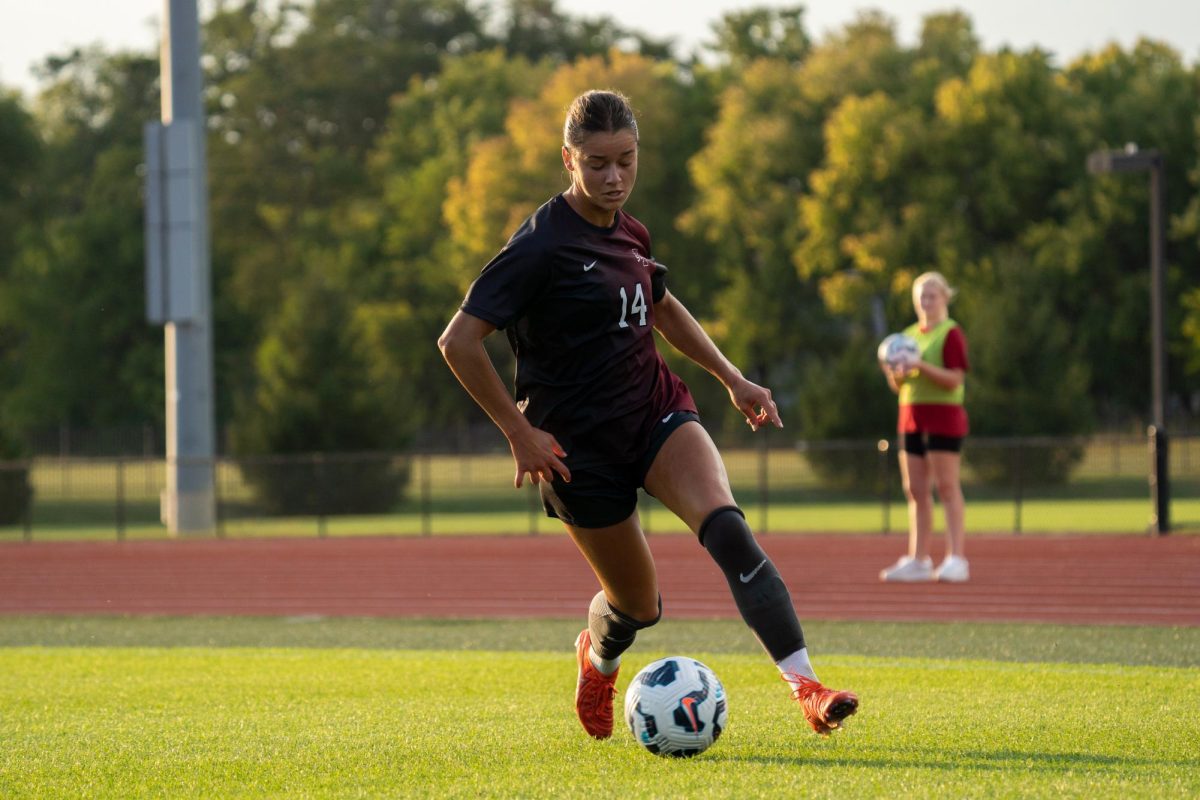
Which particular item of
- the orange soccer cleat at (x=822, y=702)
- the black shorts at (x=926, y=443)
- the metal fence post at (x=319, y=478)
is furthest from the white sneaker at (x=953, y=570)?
the metal fence post at (x=319, y=478)

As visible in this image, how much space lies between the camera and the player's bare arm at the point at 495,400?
5.18 metres

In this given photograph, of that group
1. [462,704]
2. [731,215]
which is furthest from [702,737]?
[731,215]

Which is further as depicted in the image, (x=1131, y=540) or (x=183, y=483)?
(x=183, y=483)

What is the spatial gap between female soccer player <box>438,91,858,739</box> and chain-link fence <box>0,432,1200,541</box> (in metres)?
15.8

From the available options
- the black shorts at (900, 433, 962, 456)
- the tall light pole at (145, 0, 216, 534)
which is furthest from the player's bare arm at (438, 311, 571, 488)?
the tall light pole at (145, 0, 216, 534)

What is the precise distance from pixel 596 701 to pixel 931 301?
23.5ft

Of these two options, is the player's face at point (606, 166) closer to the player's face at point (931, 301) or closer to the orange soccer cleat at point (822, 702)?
the orange soccer cleat at point (822, 702)

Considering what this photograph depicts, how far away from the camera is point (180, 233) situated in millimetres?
24016

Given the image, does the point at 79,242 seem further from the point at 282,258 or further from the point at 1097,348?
the point at 1097,348

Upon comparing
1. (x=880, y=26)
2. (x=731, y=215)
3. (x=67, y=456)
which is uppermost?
(x=880, y=26)

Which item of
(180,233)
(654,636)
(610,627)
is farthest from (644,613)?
(180,233)

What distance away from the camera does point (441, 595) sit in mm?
14562

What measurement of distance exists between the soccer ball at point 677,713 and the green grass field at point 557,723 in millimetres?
74

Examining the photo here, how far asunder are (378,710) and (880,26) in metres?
45.3
